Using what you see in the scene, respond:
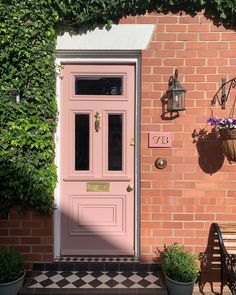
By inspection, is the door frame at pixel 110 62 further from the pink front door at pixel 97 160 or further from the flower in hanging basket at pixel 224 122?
the flower in hanging basket at pixel 224 122

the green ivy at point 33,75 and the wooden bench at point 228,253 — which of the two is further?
the green ivy at point 33,75

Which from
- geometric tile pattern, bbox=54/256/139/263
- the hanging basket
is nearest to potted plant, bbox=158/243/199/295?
geometric tile pattern, bbox=54/256/139/263

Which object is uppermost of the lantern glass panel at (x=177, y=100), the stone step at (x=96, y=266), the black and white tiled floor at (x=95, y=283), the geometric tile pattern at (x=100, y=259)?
the lantern glass panel at (x=177, y=100)

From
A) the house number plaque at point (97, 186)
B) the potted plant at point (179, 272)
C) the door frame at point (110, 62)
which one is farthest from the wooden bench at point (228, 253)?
the house number plaque at point (97, 186)

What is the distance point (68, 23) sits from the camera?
13.0ft

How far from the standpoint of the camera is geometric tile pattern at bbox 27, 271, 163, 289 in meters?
3.79

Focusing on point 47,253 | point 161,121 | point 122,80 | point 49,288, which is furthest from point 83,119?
point 49,288

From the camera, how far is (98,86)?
4.22 m

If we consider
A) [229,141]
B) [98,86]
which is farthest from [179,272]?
[98,86]

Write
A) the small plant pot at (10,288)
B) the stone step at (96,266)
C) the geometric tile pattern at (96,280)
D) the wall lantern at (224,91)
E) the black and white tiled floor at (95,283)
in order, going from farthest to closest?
the stone step at (96,266) → the wall lantern at (224,91) → the geometric tile pattern at (96,280) → the black and white tiled floor at (95,283) → the small plant pot at (10,288)

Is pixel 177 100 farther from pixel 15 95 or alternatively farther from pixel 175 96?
pixel 15 95

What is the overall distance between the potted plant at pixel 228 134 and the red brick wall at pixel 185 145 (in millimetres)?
297

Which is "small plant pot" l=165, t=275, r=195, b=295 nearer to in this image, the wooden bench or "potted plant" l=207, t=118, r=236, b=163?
the wooden bench

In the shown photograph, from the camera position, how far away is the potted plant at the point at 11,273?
11.7 feet
